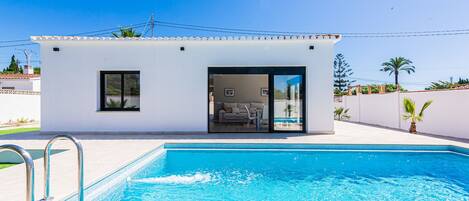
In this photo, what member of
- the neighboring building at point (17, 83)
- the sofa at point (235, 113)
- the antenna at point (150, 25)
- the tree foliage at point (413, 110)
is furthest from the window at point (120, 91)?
the antenna at point (150, 25)

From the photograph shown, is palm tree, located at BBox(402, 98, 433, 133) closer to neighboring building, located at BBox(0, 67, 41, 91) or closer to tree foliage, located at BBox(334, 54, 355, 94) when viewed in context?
neighboring building, located at BBox(0, 67, 41, 91)

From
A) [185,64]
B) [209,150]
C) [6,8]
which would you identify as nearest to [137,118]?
[185,64]

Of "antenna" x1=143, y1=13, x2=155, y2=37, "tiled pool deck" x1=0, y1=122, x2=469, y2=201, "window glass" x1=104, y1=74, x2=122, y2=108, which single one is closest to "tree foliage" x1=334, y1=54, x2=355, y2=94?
"antenna" x1=143, y1=13, x2=155, y2=37

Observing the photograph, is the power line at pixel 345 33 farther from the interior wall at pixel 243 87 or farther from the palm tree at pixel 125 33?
the interior wall at pixel 243 87

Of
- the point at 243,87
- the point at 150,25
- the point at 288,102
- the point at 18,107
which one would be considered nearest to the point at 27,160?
the point at 288,102

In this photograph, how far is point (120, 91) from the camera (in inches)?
437

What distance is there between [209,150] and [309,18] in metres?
17.4

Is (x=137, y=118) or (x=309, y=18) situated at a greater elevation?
(x=309, y=18)

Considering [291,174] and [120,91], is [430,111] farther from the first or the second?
[120,91]

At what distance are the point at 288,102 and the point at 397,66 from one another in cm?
4085

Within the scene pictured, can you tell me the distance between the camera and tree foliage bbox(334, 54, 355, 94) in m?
52.4

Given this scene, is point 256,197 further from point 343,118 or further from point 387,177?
point 343,118

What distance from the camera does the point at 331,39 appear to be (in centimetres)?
1034

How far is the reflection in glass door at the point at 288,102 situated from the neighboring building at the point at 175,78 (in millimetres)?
38
